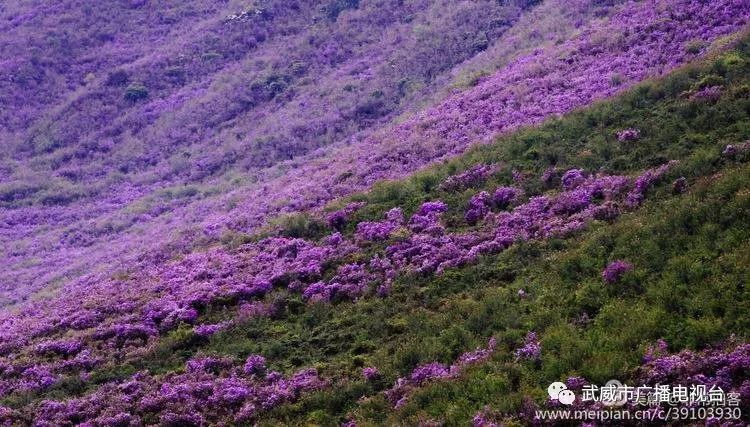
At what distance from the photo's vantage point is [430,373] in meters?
14.3

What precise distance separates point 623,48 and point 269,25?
4276 cm

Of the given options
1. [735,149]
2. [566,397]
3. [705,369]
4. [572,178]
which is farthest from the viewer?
[572,178]

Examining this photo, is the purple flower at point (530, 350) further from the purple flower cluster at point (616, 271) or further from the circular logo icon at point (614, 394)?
the purple flower cluster at point (616, 271)

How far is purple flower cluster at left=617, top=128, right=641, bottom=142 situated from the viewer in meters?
21.5

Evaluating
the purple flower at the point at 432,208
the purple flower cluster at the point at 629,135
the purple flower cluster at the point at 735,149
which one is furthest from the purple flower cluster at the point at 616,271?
the purple flower at the point at 432,208

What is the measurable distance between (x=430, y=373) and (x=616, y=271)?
16.7 ft

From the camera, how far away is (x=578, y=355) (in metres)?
12.3

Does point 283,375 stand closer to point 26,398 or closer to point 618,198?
point 26,398

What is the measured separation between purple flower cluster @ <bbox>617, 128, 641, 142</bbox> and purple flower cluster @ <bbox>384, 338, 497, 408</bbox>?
11.0m

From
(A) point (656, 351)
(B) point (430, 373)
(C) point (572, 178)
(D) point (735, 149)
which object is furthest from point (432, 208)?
(A) point (656, 351)

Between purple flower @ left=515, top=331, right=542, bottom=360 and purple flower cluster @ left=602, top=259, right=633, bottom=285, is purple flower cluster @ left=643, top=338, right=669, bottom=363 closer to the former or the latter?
purple flower @ left=515, top=331, right=542, bottom=360

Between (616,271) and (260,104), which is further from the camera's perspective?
(260,104)

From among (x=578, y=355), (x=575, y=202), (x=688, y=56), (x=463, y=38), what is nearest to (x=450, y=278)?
(x=575, y=202)

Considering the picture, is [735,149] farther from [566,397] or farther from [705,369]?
[566,397]
